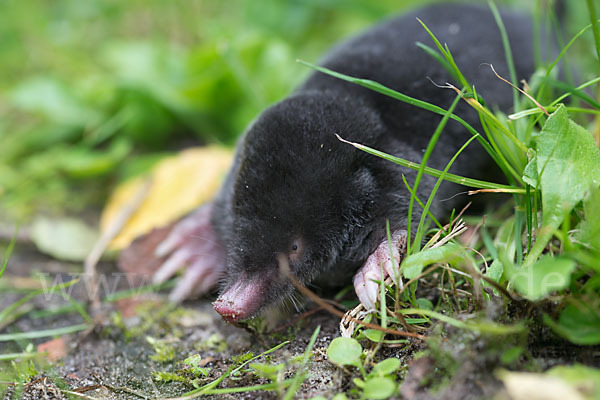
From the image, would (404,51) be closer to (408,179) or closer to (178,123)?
(408,179)

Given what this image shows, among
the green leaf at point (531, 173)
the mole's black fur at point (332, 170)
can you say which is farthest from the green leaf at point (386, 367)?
the green leaf at point (531, 173)

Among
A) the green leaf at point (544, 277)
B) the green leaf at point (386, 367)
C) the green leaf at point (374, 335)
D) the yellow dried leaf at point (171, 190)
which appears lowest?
the yellow dried leaf at point (171, 190)

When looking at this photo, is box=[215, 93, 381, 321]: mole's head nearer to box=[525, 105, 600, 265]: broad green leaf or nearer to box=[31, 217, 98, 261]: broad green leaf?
box=[525, 105, 600, 265]: broad green leaf

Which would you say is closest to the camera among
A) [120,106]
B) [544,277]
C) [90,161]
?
[544,277]

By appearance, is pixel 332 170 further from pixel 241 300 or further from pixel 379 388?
pixel 379 388

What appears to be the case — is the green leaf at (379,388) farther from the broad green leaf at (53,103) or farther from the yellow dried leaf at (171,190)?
the broad green leaf at (53,103)

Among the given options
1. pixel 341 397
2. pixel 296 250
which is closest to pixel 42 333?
pixel 296 250
